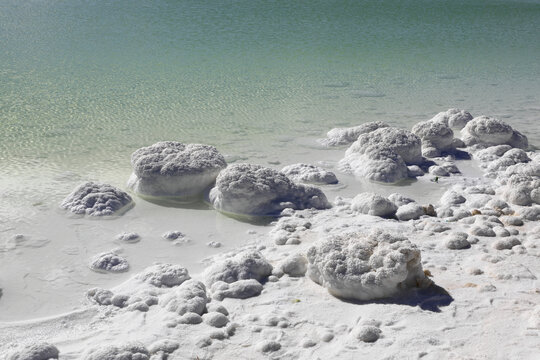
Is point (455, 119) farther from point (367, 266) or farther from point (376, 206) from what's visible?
point (367, 266)

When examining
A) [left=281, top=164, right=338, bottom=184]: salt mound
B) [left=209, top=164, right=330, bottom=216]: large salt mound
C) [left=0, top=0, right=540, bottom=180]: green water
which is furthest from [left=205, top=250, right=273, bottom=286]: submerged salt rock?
[left=0, top=0, right=540, bottom=180]: green water

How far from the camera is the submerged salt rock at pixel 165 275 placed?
390 cm

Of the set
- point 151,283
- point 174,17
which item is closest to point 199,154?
point 151,283

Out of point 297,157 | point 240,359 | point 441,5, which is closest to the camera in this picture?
point 240,359

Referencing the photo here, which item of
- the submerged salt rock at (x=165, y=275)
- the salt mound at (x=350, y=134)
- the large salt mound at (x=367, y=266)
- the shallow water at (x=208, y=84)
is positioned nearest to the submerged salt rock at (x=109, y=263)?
the shallow water at (x=208, y=84)

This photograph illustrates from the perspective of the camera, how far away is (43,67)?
11.9 meters

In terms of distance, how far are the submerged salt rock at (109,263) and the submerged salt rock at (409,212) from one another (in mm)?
2125

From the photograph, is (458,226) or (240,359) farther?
(458,226)

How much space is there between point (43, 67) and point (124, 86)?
2.34 m

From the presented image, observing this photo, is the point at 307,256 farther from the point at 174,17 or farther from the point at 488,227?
the point at 174,17

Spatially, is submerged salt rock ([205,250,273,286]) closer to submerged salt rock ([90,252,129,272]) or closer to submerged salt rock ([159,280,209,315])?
submerged salt rock ([159,280,209,315])

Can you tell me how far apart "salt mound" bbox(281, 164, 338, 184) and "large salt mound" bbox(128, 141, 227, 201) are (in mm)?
721

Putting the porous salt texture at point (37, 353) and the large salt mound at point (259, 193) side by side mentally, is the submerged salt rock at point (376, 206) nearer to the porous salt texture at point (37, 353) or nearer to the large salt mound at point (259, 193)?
the large salt mound at point (259, 193)

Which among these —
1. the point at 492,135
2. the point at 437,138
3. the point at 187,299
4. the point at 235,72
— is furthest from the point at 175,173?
A: the point at 235,72
